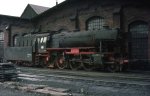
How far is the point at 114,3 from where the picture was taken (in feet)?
88.3

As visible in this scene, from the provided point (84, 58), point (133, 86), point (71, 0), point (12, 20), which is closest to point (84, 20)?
point (71, 0)

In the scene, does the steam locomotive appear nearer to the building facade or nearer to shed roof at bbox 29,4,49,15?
the building facade

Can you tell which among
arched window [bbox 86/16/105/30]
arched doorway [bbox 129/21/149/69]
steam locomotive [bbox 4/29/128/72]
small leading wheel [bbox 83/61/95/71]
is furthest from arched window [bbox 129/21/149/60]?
small leading wheel [bbox 83/61/95/71]

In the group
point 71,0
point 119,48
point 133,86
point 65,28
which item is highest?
point 71,0

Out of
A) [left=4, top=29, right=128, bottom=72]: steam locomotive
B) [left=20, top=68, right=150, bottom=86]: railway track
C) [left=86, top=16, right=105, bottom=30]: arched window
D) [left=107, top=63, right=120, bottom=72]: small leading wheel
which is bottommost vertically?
[left=20, top=68, right=150, bottom=86]: railway track

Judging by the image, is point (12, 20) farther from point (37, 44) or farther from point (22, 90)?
point (22, 90)

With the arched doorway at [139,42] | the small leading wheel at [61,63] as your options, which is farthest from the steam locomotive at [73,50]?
the arched doorway at [139,42]

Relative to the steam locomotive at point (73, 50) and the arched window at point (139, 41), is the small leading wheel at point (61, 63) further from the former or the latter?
the arched window at point (139, 41)

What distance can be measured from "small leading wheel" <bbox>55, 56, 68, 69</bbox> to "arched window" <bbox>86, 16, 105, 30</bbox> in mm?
5807

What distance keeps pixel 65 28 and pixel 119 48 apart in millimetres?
11601

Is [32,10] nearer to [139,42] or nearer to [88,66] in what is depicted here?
[139,42]

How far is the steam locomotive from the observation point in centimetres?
2070

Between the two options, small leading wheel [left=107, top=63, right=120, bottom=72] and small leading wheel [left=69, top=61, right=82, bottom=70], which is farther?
small leading wheel [left=69, top=61, right=82, bottom=70]

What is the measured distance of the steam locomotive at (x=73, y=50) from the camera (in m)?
20.7
